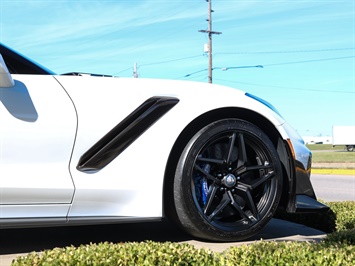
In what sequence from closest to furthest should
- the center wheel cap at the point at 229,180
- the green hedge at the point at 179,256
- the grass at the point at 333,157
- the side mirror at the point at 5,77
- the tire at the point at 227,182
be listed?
the green hedge at the point at 179,256 < the side mirror at the point at 5,77 < the tire at the point at 227,182 < the center wheel cap at the point at 229,180 < the grass at the point at 333,157

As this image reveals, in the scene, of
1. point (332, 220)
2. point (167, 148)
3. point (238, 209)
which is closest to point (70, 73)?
point (167, 148)

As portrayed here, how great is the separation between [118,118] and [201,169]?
65 centimetres

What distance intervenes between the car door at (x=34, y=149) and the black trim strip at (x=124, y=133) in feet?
0.47

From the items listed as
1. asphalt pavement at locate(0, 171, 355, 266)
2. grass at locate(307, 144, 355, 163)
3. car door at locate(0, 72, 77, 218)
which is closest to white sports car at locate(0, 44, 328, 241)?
car door at locate(0, 72, 77, 218)

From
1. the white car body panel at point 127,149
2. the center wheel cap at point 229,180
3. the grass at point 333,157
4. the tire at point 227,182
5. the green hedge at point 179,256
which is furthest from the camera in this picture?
the grass at point 333,157

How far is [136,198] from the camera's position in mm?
2965

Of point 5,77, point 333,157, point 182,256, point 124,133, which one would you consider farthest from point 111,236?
point 333,157

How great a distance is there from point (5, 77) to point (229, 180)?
159cm

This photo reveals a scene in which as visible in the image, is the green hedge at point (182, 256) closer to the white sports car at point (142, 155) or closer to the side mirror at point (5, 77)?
the white sports car at point (142, 155)

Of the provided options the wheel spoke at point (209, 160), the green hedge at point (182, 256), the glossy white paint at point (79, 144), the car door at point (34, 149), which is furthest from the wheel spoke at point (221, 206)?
the car door at point (34, 149)

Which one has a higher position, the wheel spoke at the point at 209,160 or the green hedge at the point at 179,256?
the wheel spoke at the point at 209,160

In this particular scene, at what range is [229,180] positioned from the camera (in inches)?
124

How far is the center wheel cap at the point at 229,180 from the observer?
3133 millimetres

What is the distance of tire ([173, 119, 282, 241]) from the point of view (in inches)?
119
